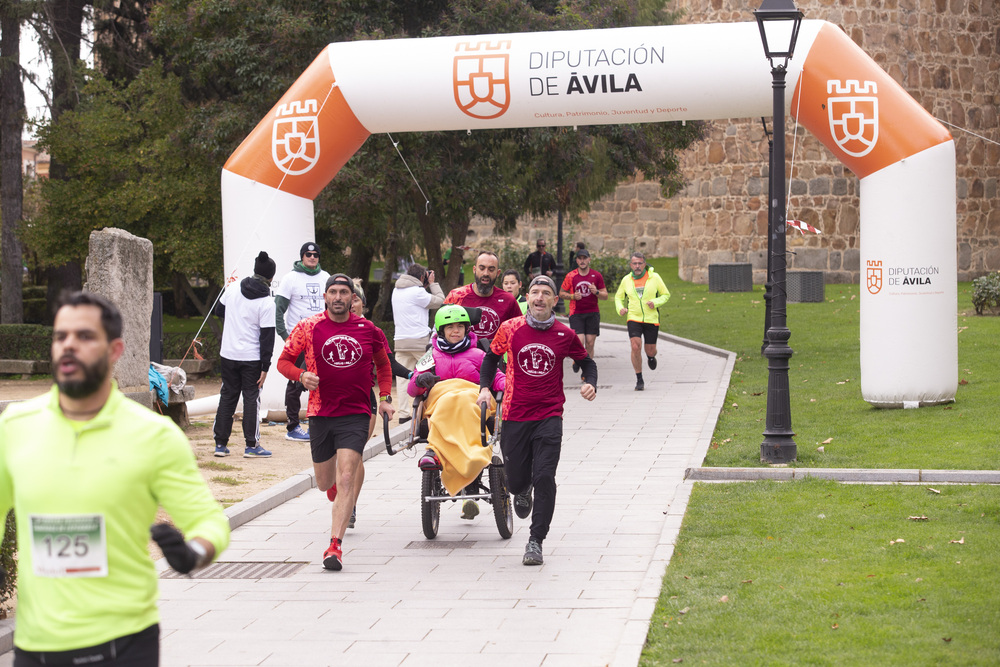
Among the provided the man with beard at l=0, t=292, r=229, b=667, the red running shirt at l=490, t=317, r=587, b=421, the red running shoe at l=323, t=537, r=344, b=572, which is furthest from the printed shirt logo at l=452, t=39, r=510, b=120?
the man with beard at l=0, t=292, r=229, b=667

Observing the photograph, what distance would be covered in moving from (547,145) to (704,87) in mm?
5565

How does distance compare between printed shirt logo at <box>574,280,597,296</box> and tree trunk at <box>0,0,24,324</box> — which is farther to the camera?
tree trunk at <box>0,0,24,324</box>

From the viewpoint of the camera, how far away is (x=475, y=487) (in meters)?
8.88

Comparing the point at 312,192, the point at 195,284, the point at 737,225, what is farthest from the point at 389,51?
the point at 195,284

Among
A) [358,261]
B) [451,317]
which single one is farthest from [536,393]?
[358,261]

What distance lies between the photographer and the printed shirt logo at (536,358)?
812 centimetres

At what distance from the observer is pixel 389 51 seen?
46.2 ft

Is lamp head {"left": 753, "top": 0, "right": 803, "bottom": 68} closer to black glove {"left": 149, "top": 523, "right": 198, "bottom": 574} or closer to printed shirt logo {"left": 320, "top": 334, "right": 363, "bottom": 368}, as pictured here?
printed shirt logo {"left": 320, "top": 334, "right": 363, "bottom": 368}

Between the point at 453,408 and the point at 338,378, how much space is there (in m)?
0.93

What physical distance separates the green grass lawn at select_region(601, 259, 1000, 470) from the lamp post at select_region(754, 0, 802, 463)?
27cm

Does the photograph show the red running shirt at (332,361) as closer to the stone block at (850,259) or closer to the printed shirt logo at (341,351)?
the printed shirt logo at (341,351)

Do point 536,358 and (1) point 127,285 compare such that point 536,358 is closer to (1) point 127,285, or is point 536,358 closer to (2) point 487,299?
(2) point 487,299

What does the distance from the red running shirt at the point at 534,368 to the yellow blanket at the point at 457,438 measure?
40cm

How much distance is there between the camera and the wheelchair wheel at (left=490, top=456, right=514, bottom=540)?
28.2 feet
